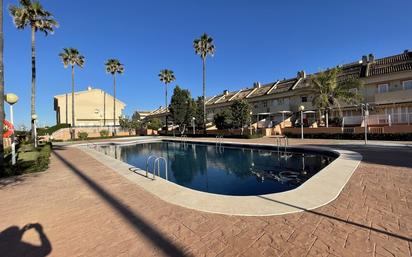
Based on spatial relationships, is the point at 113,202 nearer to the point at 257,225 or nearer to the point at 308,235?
the point at 257,225

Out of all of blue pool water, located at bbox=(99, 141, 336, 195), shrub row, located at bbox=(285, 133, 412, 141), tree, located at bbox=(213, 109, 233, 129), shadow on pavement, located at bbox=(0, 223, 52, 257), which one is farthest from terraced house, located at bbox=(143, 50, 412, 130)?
shadow on pavement, located at bbox=(0, 223, 52, 257)

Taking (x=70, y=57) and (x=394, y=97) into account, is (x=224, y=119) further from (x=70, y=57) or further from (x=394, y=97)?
(x=70, y=57)

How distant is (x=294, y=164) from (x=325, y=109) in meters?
17.4

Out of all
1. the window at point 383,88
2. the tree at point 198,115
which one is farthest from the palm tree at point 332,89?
the tree at point 198,115

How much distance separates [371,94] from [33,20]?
38086 millimetres

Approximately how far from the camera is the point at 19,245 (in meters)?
3.86

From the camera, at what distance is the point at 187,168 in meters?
14.4

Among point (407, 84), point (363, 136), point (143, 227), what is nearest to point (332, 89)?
point (407, 84)

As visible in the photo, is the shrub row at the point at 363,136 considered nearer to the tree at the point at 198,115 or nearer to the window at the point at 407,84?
the window at the point at 407,84

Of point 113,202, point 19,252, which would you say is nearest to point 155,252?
point 19,252

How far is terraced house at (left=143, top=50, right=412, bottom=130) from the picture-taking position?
2458cm

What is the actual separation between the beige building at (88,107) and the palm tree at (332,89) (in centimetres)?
4525

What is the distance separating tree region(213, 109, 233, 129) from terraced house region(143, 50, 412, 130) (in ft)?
18.3

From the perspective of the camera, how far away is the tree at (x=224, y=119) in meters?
34.1
